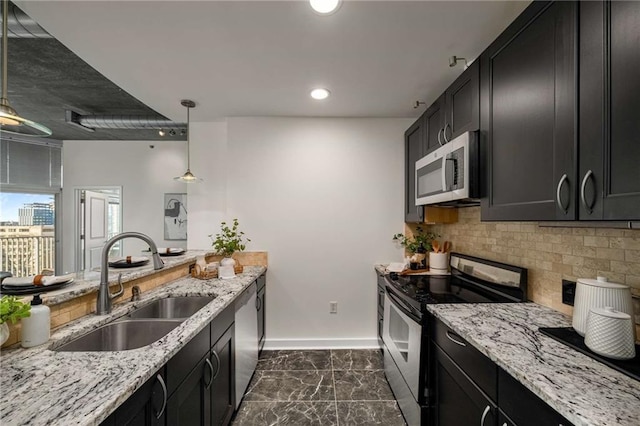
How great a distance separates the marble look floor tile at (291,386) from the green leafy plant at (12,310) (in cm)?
165

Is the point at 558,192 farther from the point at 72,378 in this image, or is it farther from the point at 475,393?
the point at 72,378

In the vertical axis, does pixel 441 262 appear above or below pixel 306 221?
below

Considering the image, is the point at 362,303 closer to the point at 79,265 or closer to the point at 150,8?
the point at 150,8

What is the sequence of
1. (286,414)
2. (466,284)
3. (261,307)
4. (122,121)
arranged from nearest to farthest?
(286,414)
(466,284)
(261,307)
(122,121)

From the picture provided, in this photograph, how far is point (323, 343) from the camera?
3.04m

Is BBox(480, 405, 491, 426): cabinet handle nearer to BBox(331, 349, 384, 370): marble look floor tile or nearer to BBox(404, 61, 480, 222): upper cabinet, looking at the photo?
BBox(404, 61, 480, 222): upper cabinet

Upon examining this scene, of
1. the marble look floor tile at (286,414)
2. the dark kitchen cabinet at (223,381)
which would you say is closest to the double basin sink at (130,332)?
the dark kitchen cabinet at (223,381)

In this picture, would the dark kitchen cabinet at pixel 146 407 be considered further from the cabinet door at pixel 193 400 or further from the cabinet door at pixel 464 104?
the cabinet door at pixel 464 104

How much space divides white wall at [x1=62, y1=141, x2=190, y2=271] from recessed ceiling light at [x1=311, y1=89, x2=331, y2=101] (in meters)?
3.13

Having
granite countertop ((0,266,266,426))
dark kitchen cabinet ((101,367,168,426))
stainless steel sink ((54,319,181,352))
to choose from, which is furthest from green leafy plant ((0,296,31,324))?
→ dark kitchen cabinet ((101,367,168,426))

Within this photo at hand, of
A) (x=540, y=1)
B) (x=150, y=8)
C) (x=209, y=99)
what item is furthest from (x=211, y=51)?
(x=540, y=1)

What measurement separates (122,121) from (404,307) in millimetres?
3752

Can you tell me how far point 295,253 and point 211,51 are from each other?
1990 millimetres

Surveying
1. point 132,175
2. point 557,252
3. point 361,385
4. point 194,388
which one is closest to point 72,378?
point 194,388
